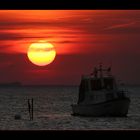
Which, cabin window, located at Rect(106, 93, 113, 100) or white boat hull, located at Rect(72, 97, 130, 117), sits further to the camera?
white boat hull, located at Rect(72, 97, 130, 117)

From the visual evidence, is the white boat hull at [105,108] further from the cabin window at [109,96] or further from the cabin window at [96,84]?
the cabin window at [96,84]

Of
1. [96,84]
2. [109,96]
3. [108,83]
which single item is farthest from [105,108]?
[96,84]

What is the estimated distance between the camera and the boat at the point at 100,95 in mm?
40094

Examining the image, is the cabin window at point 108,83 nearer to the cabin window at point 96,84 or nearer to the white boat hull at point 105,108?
the cabin window at point 96,84

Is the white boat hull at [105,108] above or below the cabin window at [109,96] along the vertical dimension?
below

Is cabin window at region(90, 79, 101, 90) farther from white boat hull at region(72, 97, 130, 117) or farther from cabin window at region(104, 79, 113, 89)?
white boat hull at region(72, 97, 130, 117)

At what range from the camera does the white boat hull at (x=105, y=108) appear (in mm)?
41094

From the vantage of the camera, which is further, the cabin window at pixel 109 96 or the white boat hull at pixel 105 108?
the white boat hull at pixel 105 108

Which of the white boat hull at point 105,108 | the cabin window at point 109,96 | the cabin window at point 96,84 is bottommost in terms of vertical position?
the white boat hull at point 105,108

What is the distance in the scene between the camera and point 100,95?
40.1 metres

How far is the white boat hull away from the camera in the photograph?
135 feet

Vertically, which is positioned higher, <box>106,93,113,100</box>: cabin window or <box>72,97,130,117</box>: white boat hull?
<box>106,93,113,100</box>: cabin window

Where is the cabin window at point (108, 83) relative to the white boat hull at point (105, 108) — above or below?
above
